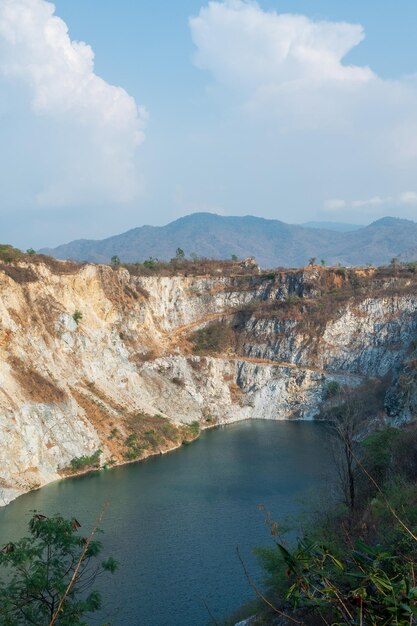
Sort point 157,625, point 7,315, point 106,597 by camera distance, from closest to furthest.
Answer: point 157,625
point 106,597
point 7,315

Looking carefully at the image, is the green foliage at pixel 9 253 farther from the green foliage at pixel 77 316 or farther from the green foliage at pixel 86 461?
the green foliage at pixel 86 461

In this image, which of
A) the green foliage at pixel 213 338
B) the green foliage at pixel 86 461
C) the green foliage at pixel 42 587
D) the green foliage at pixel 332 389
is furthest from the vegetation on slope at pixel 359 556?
the green foliage at pixel 213 338

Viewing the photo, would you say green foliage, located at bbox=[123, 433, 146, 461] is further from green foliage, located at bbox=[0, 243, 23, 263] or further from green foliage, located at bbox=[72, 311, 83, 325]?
green foliage, located at bbox=[0, 243, 23, 263]

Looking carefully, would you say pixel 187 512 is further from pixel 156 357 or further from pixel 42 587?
pixel 156 357

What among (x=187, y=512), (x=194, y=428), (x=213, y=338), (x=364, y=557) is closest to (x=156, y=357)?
(x=213, y=338)

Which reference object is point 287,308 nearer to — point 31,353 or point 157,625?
point 31,353

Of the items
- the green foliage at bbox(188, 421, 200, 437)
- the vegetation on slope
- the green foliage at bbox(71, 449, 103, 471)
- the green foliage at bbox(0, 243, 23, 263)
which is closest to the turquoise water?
the green foliage at bbox(71, 449, 103, 471)

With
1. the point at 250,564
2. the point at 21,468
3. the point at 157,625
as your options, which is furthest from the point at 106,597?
the point at 21,468
